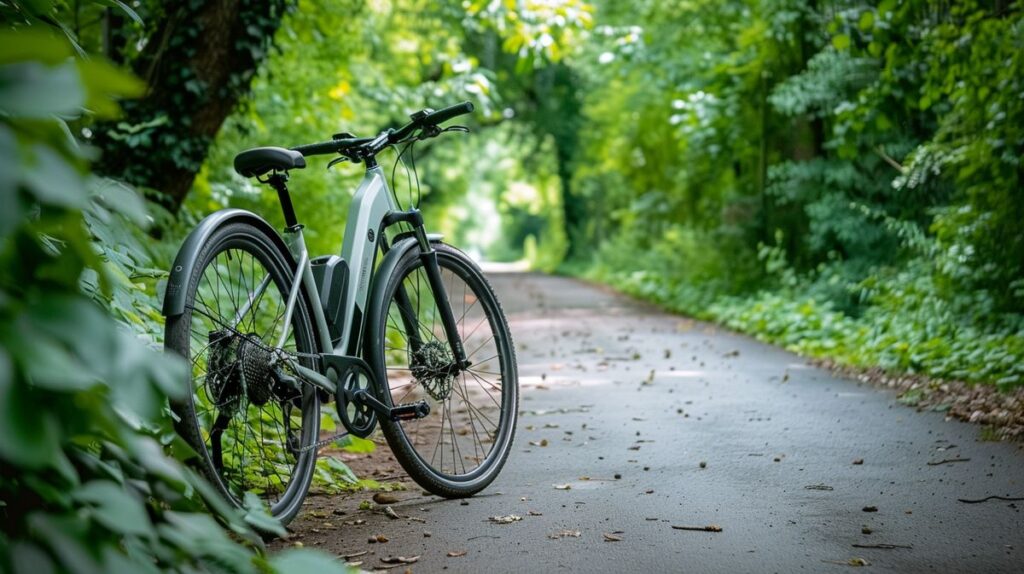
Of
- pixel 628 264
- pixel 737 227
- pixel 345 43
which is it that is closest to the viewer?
pixel 345 43

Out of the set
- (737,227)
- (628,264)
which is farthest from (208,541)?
(628,264)

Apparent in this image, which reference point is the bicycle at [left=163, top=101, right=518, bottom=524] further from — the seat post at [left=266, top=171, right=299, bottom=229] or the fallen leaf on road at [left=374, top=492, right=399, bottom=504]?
the fallen leaf on road at [left=374, top=492, right=399, bottom=504]

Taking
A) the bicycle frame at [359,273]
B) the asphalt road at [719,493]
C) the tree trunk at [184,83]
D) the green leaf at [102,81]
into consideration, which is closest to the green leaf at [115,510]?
the green leaf at [102,81]

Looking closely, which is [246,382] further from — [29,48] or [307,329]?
[29,48]

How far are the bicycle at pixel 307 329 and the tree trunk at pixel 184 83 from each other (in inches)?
109

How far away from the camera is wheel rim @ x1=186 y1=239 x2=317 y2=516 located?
10.9 ft

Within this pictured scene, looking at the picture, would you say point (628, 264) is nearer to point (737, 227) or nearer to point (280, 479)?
point (737, 227)

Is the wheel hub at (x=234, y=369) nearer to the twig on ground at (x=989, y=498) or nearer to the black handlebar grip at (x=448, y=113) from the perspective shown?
the black handlebar grip at (x=448, y=113)

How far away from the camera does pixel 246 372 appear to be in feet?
11.0

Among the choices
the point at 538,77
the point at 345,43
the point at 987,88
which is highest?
the point at 538,77

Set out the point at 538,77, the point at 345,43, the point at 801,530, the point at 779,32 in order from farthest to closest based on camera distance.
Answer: the point at 538,77 → the point at 779,32 → the point at 345,43 → the point at 801,530

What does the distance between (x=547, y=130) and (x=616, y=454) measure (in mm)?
29629

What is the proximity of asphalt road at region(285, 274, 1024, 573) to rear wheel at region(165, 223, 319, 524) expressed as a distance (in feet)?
0.83

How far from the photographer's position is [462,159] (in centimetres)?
4191
